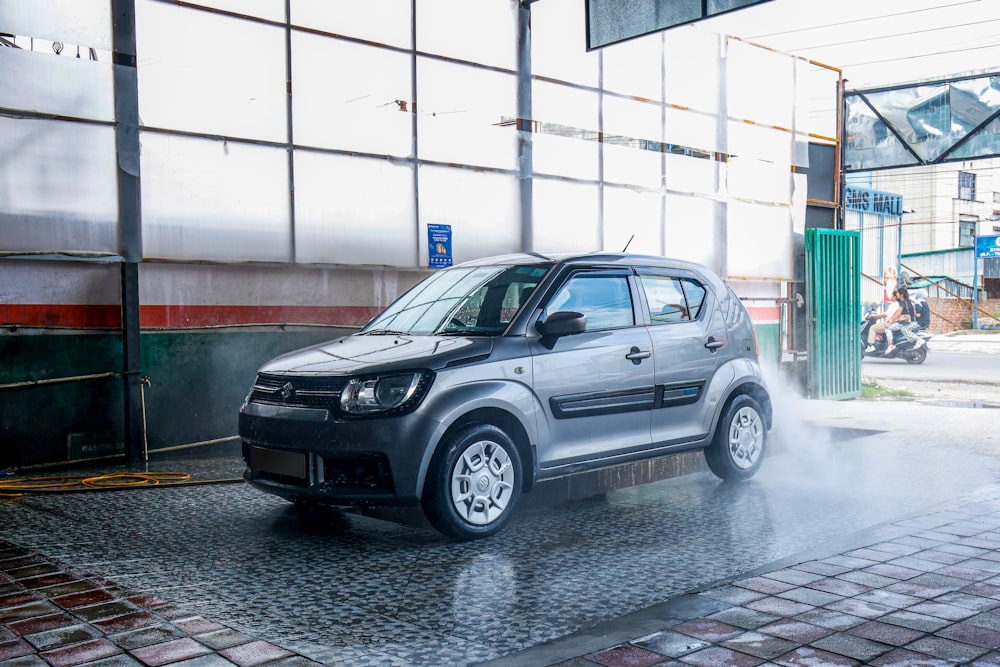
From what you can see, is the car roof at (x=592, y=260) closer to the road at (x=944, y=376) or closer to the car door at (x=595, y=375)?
the car door at (x=595, y=375)

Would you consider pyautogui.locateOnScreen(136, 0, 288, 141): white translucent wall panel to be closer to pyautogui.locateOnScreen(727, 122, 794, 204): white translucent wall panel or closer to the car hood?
the car hood

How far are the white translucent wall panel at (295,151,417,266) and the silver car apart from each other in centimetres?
322

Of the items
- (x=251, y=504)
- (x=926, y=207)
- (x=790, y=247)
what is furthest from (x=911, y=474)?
(x=926, y=207)

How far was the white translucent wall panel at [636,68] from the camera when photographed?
13.1 meters

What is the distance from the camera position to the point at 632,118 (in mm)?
13438

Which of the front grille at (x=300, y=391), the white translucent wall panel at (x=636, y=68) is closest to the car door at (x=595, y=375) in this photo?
the front grille at (x=300, y=391)

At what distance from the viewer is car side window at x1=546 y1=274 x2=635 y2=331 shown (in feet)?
21.3

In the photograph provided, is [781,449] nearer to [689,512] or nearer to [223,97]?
[689,512]

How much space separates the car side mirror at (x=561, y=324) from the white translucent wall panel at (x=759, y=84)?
9.78 metres

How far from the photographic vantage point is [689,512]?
6562mm

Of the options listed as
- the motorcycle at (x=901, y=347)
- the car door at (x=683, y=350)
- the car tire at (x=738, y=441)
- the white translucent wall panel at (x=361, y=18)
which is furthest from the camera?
the motorcycle at (x=901, y=347)

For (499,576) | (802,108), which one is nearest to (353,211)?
(499,576)

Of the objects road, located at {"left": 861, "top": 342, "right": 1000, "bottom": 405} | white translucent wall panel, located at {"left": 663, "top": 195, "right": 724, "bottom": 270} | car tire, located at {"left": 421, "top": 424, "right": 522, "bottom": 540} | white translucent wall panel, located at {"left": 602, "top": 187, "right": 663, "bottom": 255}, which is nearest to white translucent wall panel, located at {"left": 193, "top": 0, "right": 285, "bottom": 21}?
white translucent wall panel, located at {"left": 602, "top": 187, "right": 663, "bottom": 255}

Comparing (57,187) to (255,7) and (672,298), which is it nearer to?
(255,7)
